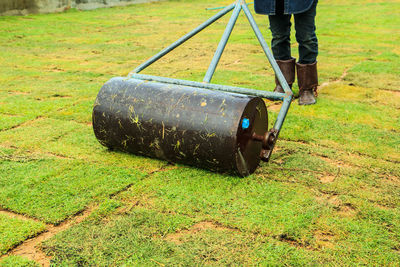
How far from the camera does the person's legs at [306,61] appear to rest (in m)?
3.80

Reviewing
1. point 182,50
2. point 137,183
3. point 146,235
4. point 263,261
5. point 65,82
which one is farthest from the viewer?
point 182,50

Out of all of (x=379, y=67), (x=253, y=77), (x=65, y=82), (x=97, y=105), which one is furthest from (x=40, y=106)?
(x=379, y=67)

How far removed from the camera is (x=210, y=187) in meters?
2.40

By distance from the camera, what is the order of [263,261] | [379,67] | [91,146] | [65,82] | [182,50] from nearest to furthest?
[263,261] → [91,146] → [65,82] → [379,67] → [182,50]

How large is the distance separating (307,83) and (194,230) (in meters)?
2.27

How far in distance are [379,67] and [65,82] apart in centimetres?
351

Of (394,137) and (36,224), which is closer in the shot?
(36,224)

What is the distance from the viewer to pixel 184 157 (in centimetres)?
252

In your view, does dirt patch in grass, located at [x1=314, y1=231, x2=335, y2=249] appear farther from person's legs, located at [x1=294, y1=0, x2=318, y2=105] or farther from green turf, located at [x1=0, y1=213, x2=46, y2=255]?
person's legs, located at [x1=294, y1=0, x2=318, y2=105]

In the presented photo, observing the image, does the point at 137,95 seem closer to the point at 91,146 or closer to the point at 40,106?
the point at 91,146

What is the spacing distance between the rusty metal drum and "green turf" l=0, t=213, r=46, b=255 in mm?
791

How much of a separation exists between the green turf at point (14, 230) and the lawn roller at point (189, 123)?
0.79 m

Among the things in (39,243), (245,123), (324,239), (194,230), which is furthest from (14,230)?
(324,239)

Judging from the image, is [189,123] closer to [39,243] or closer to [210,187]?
[210,187]
